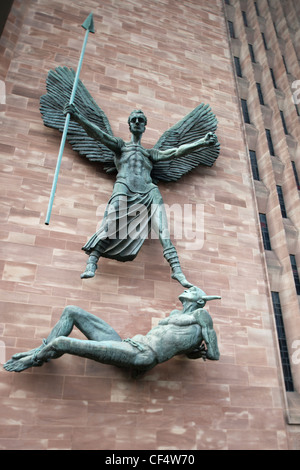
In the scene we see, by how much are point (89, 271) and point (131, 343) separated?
1337 mm

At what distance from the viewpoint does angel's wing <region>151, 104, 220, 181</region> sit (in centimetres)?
795

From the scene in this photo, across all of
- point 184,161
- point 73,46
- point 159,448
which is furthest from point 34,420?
point 73,46

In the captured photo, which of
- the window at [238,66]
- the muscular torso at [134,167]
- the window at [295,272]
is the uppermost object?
the window at [238,66]

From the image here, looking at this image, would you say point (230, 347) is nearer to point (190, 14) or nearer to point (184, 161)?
point (184, 161)

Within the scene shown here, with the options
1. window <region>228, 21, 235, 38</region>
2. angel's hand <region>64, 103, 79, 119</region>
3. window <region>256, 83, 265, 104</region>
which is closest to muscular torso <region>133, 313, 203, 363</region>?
angel's hand <region>64, 103, 79, 119</region>

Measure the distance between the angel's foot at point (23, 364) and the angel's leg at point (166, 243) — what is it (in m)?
2.52

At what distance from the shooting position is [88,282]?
6.52 m

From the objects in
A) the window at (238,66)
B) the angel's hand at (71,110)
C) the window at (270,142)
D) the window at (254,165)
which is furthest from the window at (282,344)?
the window at (238,66)

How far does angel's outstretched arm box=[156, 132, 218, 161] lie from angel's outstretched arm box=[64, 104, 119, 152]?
905 millimetres

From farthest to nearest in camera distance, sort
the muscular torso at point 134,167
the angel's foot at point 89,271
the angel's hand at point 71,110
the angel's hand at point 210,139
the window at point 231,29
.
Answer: the window at point 231,29, the muscular torso at point 134,167, the angel's hand at point 210,139, the angel's hand at point 71,110, the angel's foot at point 89,271

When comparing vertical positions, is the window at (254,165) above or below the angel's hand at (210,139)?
below

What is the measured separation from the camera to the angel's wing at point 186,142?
313 inches

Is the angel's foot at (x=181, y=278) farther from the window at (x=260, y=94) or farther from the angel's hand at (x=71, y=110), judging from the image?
the window at (x=260, y=94)

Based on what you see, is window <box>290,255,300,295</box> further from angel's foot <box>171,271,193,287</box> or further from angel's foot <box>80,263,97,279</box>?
angel's foot <box>80,263,97,279</box>
